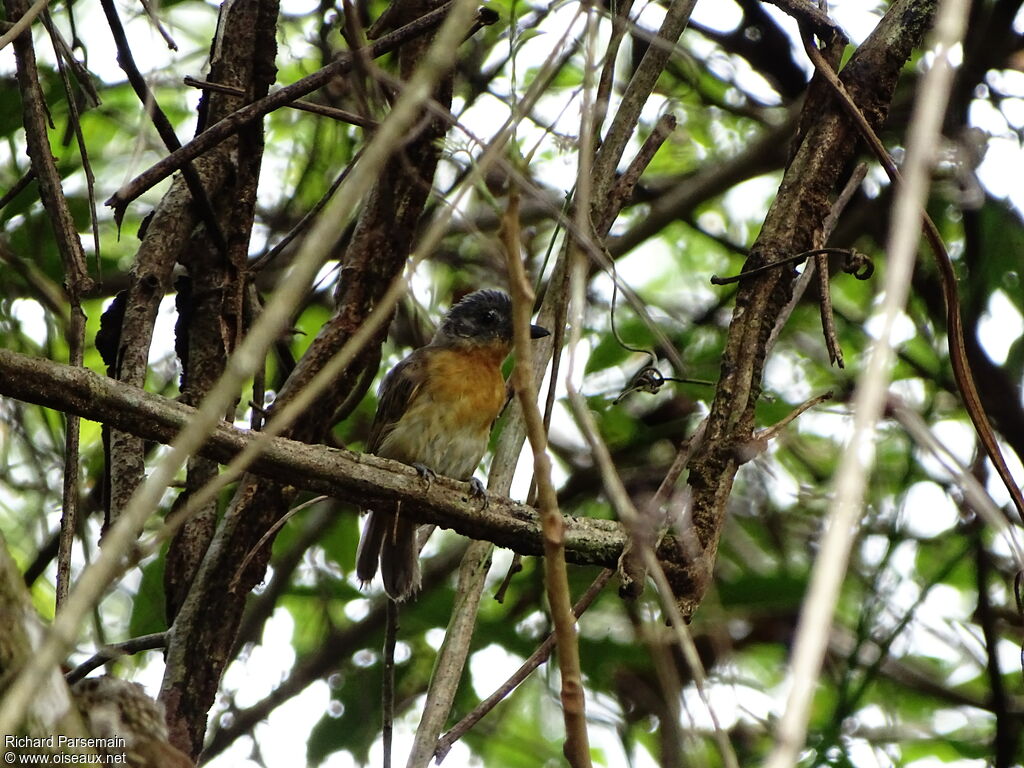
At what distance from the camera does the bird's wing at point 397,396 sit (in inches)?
218

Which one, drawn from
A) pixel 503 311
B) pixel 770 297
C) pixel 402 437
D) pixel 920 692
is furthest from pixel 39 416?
pixel 920 692

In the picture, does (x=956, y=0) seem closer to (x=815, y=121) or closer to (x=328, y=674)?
(x=815, y=121)

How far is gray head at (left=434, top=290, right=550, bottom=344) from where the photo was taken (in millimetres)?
Result: 5965

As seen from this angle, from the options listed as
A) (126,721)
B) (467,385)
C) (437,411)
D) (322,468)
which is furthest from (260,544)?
(467,385)

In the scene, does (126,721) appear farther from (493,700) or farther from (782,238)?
(782,238)

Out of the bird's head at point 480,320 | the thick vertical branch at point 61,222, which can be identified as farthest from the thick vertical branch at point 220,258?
the bird's head at point 480,320

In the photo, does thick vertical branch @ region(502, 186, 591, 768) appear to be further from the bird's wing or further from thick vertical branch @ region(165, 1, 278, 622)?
the bird's wing

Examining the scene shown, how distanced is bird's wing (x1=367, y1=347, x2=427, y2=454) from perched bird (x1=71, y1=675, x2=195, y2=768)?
3315 mm

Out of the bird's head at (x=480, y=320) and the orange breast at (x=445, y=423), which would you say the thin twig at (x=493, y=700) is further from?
the bird's head at (x=480, y=320)

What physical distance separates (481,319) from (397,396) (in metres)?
0.74

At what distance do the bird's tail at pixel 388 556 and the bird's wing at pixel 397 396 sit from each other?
51 centimetres

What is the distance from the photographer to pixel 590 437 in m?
1.52

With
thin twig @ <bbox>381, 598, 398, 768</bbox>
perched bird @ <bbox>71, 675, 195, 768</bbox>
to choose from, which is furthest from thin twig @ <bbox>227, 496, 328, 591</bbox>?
perched bird @ <bbox>71, 675, 195, 768</bbox>

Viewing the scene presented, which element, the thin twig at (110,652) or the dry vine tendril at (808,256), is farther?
the thin twig at (110,652)
